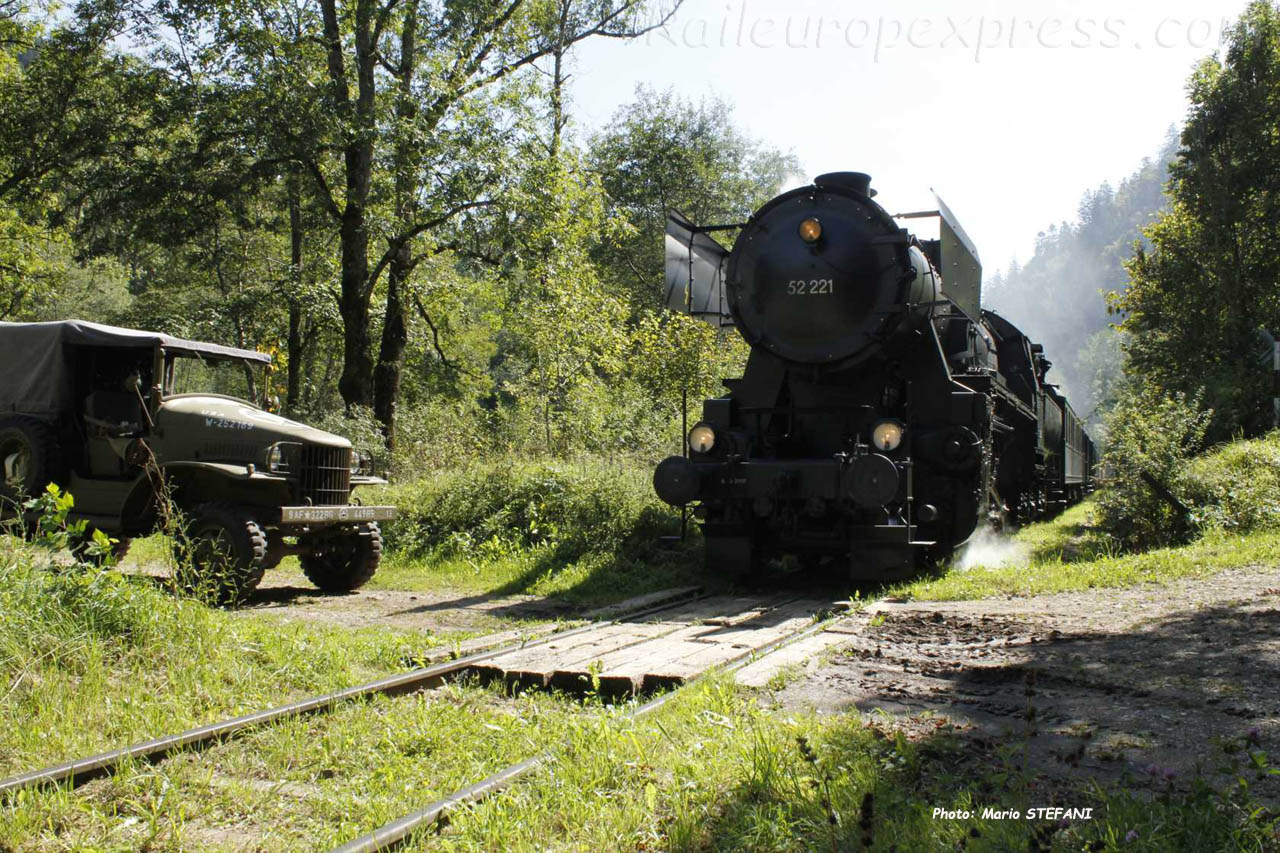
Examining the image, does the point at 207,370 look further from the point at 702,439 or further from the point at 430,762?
the point at 430,762

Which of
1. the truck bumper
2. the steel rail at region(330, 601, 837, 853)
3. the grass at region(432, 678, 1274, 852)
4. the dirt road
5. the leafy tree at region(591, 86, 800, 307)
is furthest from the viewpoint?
the leafy tree at region(591, 86, 800, 307)

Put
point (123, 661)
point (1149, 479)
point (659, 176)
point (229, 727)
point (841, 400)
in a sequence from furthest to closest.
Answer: point (659, 176) → point (1149, 479) → point (841, 400) → point (123, 661) → point (229, 727)

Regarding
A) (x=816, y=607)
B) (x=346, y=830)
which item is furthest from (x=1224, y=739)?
(x=816, y=607)

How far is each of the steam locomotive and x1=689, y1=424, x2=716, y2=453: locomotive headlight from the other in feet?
0.04

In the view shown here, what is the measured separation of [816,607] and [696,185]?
33.6 metres

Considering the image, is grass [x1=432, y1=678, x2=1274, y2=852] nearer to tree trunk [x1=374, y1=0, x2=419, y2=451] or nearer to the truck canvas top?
the truck canvas top

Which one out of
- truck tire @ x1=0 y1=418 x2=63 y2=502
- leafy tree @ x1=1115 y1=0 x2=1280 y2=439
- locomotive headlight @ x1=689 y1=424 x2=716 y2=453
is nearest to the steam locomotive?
locomotive headlight @ x1=689 y1=424 x2=716 y2=453

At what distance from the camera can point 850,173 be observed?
9.35 meters

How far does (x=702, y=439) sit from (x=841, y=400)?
145cm

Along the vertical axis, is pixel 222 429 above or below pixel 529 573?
above

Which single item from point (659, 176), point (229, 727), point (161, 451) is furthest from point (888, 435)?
point (659, 176)

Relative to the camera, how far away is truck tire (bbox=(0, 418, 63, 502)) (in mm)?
9031

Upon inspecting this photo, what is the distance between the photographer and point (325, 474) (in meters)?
9.44

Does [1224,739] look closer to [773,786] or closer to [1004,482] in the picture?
[773,786]
